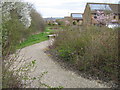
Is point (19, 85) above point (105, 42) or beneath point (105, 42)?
beneath

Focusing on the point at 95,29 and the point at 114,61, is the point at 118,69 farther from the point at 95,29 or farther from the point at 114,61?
the point at 95,29

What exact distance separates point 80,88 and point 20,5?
37.7ft

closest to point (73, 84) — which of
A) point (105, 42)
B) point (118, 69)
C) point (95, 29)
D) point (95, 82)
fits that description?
point (95, 82)

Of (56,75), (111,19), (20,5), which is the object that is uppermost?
(20,5)

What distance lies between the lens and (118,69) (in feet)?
12.9

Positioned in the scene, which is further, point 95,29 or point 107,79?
point 95,29

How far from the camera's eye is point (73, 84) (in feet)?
11.9

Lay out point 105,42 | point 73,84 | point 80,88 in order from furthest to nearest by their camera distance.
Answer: point 105,42 → point 73,84 → point 80,88

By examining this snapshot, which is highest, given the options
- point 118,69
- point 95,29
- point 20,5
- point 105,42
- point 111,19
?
point 20,5

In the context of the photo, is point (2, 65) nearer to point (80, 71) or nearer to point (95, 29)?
point (80, 71)

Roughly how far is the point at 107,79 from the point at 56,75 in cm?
159

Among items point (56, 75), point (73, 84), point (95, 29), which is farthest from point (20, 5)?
point (73, 84)

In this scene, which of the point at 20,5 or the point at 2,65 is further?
the point at 20,5

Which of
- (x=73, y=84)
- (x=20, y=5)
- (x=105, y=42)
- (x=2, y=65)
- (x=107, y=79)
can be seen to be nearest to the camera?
(x=2, y=65)
